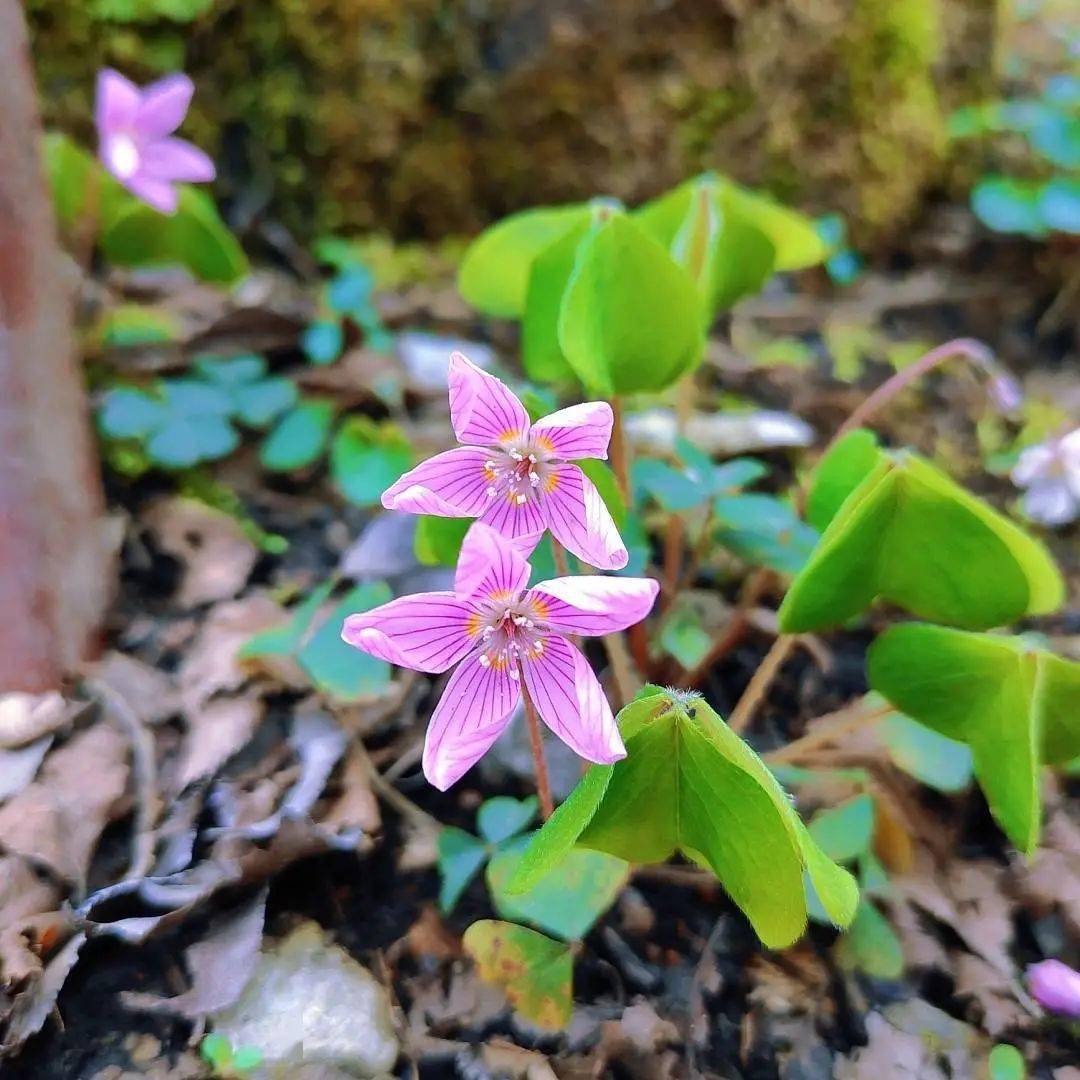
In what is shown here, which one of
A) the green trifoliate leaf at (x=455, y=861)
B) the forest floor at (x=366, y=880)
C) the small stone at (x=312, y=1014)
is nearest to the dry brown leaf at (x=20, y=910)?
the forest floor at (x=366, y=880)

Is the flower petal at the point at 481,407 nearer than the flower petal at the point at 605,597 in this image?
No

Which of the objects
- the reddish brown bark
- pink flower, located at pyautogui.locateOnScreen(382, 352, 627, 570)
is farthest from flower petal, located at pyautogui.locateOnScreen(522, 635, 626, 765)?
the reddish brown bark

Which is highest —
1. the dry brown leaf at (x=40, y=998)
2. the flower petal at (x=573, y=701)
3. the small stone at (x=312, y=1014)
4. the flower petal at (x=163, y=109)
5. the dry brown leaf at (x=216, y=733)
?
the flower petal at (x=163, y=109)

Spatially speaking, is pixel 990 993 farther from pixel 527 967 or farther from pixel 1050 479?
pixel 1050 479

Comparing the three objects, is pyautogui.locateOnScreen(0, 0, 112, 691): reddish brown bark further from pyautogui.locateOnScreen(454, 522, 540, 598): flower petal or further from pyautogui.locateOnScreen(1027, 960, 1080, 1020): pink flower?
pyautogui.locateOnScreen(1027, 960, 1080, 1020): pink flower

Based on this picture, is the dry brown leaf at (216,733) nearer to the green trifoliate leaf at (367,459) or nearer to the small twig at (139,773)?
the small twig at (139,773)

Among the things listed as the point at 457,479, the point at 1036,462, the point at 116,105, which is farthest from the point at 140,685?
the point at 1036,462
